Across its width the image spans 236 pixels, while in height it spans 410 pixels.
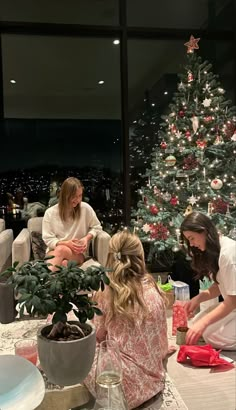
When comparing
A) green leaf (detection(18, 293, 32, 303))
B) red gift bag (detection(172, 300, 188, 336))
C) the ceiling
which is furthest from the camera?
the ceiling

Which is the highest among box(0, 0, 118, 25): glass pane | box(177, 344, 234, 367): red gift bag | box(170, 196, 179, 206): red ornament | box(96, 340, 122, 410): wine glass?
box(0, 0, 118, 25): glass pane

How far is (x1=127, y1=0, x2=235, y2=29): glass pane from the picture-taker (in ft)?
13.6

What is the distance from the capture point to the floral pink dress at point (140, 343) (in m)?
1.45

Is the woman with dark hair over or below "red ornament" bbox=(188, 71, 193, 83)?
below

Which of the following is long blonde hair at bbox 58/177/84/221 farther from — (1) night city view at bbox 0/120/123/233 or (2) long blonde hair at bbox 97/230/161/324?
(2) long blonde hair at bbox 97/230/161/324

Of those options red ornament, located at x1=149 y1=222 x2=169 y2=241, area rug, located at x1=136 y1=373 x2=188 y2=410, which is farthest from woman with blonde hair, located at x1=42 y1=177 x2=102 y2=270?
area rug, located at x1=136 y1=373 x2=188 y2=410

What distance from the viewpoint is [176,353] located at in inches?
80.4

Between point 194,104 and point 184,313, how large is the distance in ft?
6.36

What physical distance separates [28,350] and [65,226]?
1837mm

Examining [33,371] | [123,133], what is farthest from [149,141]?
[33,371]

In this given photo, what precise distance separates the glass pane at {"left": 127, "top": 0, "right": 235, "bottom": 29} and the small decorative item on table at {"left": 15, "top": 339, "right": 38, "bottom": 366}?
3780 mm

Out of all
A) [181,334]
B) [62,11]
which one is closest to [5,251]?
[181,334]

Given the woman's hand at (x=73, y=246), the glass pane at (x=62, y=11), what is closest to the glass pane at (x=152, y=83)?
the glass pane at (x=62, y=11)

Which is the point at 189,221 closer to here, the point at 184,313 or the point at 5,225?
the point at 184,313
